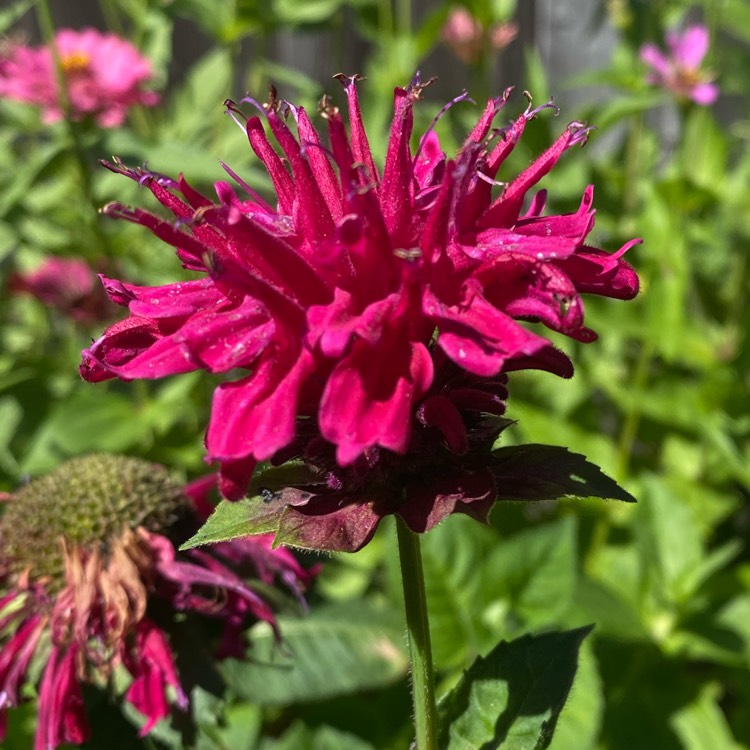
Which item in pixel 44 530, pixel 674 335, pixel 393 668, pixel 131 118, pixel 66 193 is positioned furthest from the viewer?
pixel 131 118

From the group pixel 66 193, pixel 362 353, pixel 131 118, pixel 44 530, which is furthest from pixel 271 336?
pixel 131 118

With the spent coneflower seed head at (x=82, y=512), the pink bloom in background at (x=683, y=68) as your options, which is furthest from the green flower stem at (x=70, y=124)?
A: the pink bloom in background at (x=683, y=68)

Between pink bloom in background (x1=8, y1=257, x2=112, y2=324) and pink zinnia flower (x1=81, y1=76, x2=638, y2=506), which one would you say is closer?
pink zinnia flower (x1=81, y1=76, x2=638, y2=506)

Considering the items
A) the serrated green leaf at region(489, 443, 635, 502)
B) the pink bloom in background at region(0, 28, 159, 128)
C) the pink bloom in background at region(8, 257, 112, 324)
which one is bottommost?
the pink bloom in background at region(8, 257, 112, 324)

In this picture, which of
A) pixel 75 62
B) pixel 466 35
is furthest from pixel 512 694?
pixel 466 35

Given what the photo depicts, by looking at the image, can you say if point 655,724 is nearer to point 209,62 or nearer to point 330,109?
point 330,109

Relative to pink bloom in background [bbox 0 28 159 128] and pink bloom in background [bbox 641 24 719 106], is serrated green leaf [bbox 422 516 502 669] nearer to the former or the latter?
pink bloom in background [bbox 641 24 719 106]

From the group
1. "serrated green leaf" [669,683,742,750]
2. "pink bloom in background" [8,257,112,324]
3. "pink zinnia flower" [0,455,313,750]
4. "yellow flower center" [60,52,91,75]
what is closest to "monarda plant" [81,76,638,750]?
"pink zinnia flower" [0,455,313,750]

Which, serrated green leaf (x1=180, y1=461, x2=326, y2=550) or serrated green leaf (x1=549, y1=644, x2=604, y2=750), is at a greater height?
serrated green leaf (x1=180, y1=461, x2=326, y2=550)
